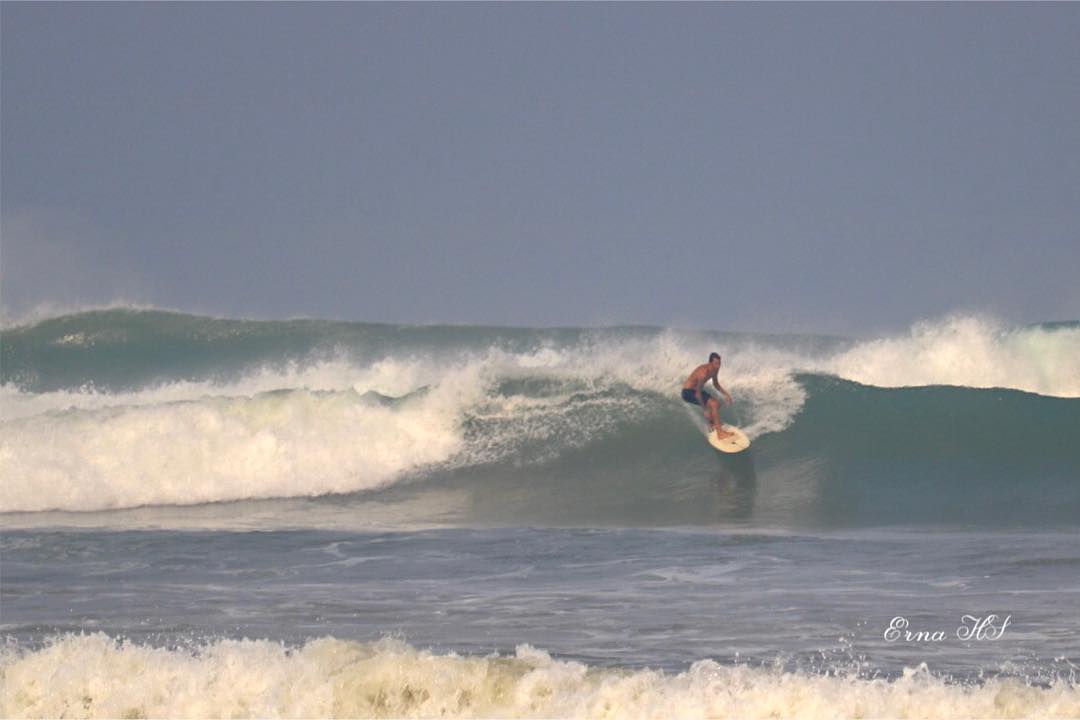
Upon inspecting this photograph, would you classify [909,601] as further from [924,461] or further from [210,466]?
[210,466]

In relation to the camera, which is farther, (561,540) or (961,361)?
(961,361)

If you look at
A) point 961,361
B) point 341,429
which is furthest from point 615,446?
point 961,361

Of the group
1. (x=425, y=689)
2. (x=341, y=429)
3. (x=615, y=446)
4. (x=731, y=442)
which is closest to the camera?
(x=425, y=689)

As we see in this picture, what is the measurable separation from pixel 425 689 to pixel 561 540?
5583 mm

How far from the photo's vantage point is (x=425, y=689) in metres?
6.22

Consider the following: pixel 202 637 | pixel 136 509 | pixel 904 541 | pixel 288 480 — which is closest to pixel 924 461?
pixel 904 541

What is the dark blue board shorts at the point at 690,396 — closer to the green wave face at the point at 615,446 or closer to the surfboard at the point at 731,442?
the surfboard at the point at 731,442

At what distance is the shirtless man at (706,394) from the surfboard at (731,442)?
56mm

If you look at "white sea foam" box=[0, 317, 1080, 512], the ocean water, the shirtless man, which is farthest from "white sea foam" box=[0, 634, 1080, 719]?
"white sea foam" box=[0, 317, 1080, 512]

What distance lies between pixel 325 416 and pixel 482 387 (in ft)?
6.35

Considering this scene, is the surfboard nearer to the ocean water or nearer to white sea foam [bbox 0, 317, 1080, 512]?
the ocean water

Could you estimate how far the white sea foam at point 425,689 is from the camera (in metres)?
5.75

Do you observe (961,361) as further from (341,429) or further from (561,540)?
(561,540)

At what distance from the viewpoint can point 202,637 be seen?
7.82 metres
